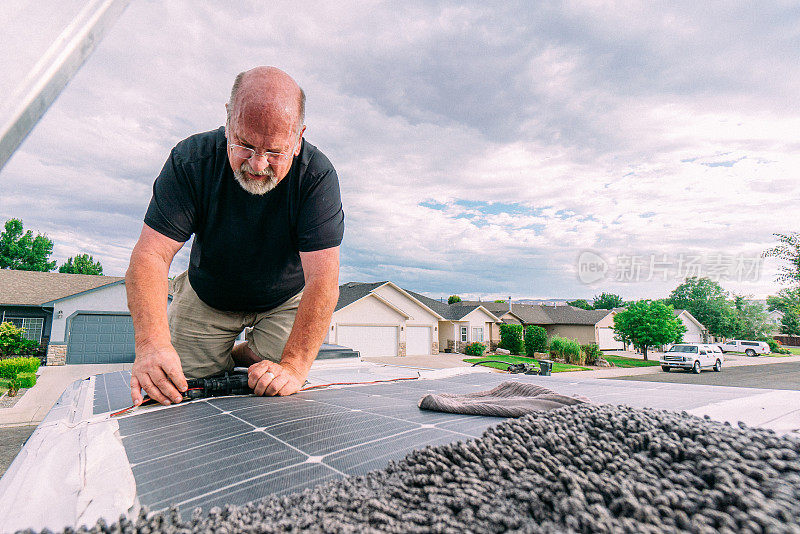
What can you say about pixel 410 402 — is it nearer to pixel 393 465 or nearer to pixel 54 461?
pixel 393 465

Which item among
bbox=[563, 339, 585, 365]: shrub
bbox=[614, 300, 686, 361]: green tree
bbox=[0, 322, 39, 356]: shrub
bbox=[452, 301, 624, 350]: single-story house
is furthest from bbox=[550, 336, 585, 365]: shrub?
bbox=[0, 322, 39, 356]: shrub

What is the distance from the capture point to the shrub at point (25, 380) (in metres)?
10.6

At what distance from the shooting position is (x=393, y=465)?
1.06 metres

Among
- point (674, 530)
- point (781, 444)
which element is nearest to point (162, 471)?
point (674, 530)

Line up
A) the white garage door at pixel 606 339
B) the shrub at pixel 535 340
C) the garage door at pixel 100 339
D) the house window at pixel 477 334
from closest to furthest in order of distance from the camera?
the garage door at pixel 100 339
the shrub at pixel 535 340
the house window at pixel 477 334
the white garage door at pixel 606 339

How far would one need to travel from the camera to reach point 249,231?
2.49 metres

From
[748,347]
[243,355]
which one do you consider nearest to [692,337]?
[748,347]

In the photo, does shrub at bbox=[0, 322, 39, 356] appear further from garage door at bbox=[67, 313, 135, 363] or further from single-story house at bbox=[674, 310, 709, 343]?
single-story house at bbox=[674, 310, 709, 343]

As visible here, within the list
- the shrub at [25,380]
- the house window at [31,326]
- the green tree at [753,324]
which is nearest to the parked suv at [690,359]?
the shrub at [25,380]

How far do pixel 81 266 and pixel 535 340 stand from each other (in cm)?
3938

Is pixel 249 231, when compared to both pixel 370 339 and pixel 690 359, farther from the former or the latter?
pixel 690 359

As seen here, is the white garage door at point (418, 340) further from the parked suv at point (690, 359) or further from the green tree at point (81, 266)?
the green tree at point (81, 266)

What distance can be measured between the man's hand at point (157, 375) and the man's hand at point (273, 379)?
1.16ft

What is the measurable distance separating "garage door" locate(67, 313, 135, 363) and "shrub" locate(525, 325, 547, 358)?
20474mm
